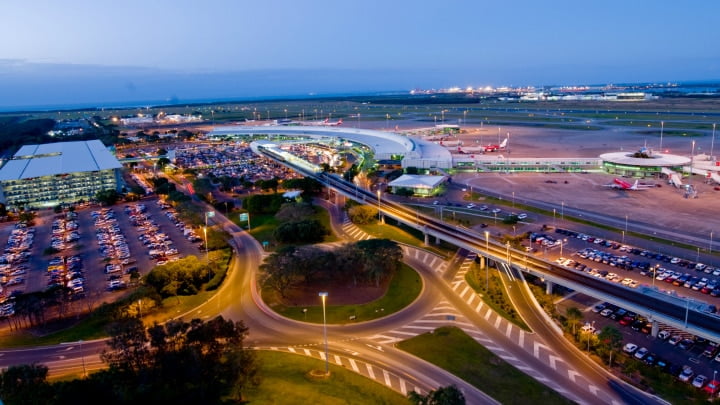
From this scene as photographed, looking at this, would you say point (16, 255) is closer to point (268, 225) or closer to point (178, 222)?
point (178, 222)

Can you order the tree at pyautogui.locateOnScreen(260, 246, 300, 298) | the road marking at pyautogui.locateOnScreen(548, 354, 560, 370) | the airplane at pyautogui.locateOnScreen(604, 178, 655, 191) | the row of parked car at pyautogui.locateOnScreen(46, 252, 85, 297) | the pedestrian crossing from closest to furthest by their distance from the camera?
the pedestrian crossing → the road marking at pyautogui.locateOnScreen(548, 354, 560, 370) → the tree at pyautogui.locateOnScreen(260, 246, 300, 298) → the row of parked car at pyautogui.locateOnScreen(46, 252, 85, 297) → the airplane at pyautogui.locateOnScreen(604, 178, 655, 191)

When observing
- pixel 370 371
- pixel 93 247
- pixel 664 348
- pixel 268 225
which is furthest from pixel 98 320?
pixel 664 348

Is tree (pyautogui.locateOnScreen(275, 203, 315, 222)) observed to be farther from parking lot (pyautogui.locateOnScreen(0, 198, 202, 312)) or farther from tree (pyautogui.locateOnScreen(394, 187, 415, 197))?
tree (pyautogui.locateOnScreen(394, 187, 415, 197))

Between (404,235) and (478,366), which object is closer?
(478,366)

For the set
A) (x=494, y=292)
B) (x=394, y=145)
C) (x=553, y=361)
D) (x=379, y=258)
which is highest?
(x=394, y=145)

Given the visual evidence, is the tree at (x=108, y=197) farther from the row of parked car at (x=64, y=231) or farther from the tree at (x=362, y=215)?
the tree at (x=362, y=215)

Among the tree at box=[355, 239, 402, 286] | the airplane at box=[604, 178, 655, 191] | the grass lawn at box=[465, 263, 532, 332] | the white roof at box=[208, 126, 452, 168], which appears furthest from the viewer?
the white roof at box=[208, 126, 452, 168]

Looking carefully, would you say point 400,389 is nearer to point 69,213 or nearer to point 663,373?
point 663,373

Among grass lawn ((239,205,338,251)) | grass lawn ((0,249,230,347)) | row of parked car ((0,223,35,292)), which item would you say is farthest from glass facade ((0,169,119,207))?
grass lawn ((0,249,230,347))
